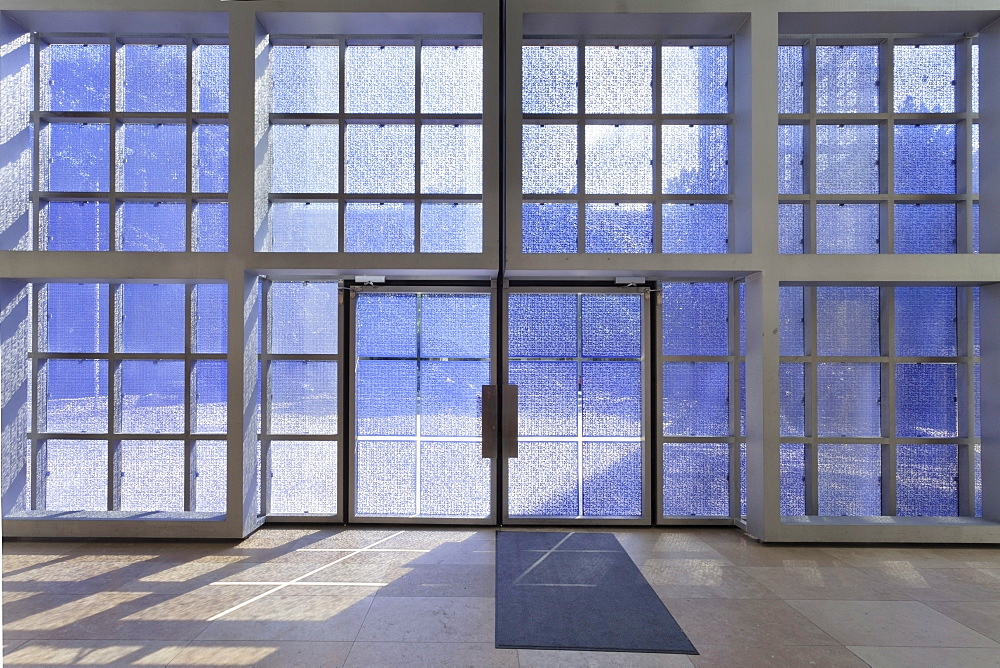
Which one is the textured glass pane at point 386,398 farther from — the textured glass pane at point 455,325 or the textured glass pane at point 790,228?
the textured glass pane at point 790,228

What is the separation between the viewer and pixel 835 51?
7652 millimetres

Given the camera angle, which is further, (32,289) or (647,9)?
(32,289)

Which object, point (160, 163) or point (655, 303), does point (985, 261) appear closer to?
point (655, 303)

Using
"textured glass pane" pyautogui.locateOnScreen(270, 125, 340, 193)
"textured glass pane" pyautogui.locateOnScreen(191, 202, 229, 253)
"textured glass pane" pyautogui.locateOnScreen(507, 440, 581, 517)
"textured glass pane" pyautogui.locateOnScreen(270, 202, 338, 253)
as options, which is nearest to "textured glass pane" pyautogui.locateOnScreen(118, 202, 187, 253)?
"textured glass pane" pyautogui.locateOnScreen(191, 202, 229, 253)

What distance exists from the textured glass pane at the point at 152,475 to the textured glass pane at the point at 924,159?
386 inches

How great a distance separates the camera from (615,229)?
7699mm

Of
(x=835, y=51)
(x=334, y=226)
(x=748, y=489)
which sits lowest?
(x=748, y=489)

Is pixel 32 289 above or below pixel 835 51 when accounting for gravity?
below

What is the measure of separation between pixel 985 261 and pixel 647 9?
490 cm

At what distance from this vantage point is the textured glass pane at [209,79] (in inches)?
301

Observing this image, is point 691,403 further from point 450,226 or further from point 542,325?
point 450,226

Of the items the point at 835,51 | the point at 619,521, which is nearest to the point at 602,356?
the point at 619,521

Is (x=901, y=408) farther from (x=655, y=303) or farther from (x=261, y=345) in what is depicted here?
(x=261, y=345)

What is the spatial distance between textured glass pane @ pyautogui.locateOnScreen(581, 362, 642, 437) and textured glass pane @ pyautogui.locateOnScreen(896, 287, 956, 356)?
3357 mm
